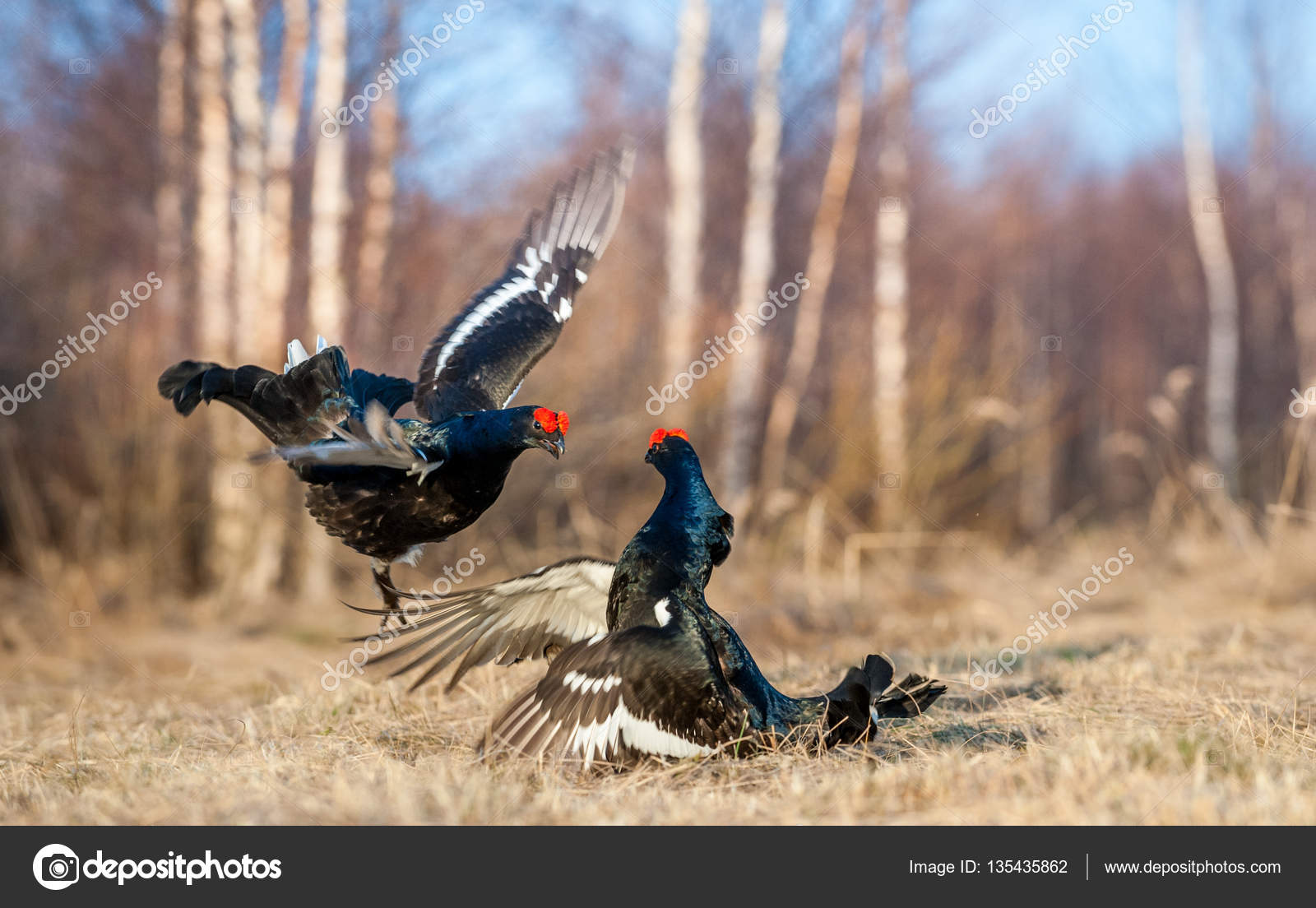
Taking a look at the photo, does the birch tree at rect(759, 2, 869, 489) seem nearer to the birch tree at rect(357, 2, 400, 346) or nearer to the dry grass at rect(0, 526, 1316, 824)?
the dry grass at rect(0, 526, 1316, 824)

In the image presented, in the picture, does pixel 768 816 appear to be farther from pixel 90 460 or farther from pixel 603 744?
pixel 90 460

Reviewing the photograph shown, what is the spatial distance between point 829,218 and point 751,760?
268 inches

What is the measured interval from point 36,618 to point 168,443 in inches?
50.1

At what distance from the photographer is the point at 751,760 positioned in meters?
2.80

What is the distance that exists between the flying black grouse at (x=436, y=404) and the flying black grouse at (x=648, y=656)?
50 centimetres

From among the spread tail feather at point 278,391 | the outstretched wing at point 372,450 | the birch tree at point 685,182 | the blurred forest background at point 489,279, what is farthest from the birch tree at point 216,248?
the outstretched wing at point 372,450

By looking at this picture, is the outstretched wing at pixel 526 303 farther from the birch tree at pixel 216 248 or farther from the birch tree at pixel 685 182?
the birch tree at pixel 685 182

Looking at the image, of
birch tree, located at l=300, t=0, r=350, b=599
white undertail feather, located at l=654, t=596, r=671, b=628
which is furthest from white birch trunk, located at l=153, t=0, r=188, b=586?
white undertail feather, located at l=654, t=596, r=671, b=628

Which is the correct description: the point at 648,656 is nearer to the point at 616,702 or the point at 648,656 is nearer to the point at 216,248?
the point at 616,702

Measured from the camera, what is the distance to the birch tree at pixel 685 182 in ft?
26.7

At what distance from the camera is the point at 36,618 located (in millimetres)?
6418
